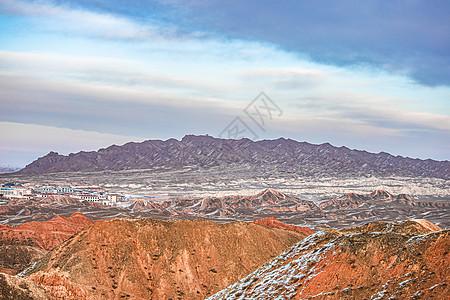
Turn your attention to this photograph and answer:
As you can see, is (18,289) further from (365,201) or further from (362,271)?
(365,201)

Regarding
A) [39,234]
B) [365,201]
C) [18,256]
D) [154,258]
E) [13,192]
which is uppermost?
[13,192]

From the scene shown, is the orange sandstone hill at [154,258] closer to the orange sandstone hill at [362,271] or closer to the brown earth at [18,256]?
the brown earth at [18,256]

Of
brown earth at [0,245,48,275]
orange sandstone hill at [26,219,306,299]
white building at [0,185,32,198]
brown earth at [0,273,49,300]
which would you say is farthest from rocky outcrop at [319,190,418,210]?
brown earth at [0,273,49,300]

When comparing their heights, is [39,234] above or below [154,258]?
below

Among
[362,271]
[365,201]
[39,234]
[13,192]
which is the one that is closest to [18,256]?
[39,234]

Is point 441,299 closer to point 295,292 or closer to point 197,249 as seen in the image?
point 295,292
